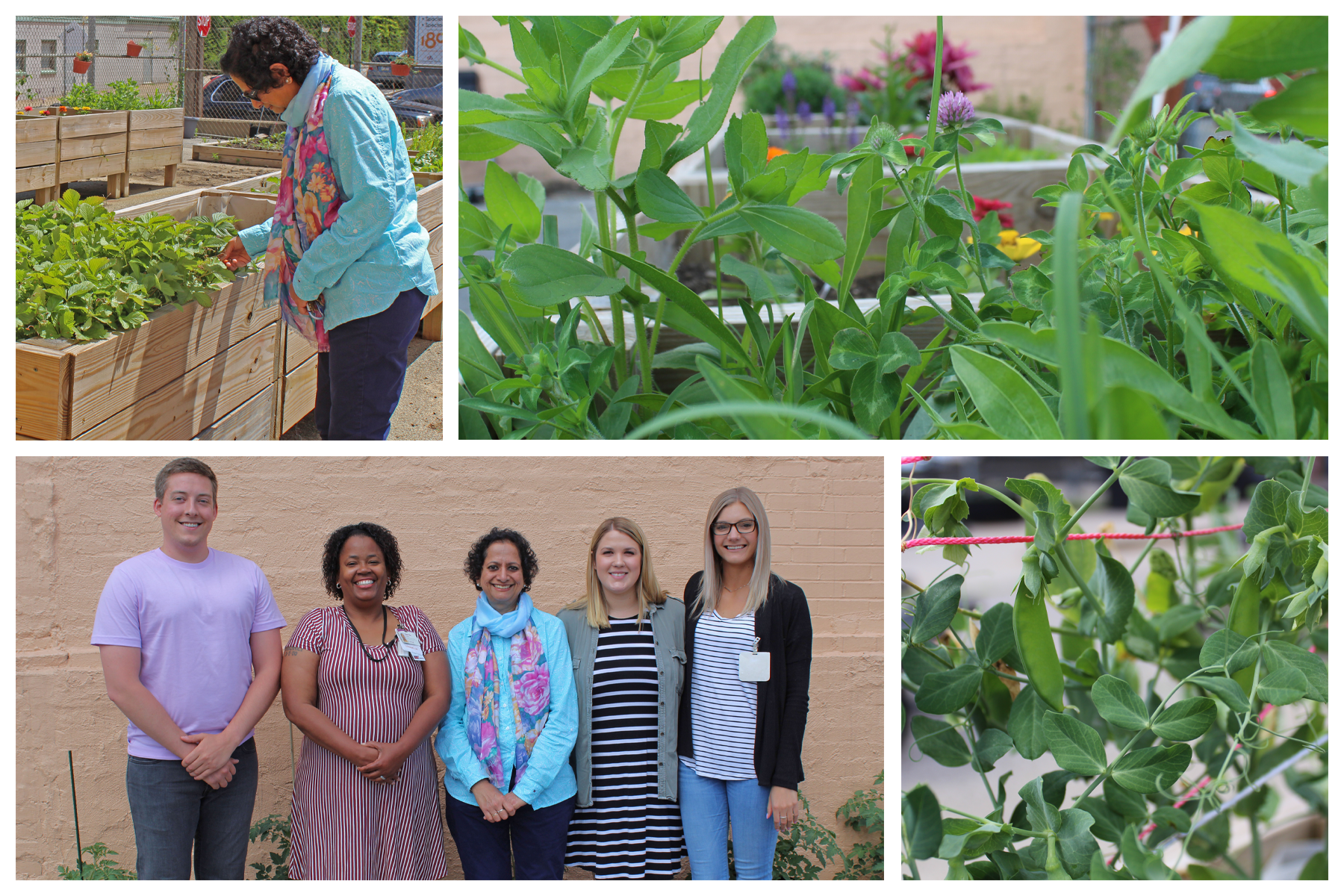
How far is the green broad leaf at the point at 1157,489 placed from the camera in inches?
15.9

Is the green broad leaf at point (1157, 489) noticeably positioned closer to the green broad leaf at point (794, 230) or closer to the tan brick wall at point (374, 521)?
the green broad leaf at point (794, 230)

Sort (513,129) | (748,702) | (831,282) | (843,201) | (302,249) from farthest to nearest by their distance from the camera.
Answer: (843,201) < (302,249) < (748,702) < (831,282) < (513,129)

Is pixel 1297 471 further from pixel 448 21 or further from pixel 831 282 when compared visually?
pixel 448 21

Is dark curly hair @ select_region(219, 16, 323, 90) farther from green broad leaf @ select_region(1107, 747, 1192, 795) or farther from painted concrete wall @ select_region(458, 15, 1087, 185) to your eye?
painted concrete wall @ select_region(458, 15, 1087, 185)

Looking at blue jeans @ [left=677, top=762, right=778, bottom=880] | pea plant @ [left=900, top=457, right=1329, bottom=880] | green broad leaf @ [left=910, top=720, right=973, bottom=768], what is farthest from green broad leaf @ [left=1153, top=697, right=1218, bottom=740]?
blue jeans @ [left=677, top=762, right=778, bottom=880]

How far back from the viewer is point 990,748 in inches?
20.5

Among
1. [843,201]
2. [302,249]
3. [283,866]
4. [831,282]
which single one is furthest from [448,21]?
[283,866]

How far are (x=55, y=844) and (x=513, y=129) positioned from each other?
4.55 ft

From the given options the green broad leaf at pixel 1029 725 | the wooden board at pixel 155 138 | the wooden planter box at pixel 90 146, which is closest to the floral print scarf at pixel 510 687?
the green broad leaf at pixel 1029 725

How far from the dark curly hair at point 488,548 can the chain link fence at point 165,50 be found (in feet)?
1.68

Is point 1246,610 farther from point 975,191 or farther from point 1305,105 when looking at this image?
point 975,191

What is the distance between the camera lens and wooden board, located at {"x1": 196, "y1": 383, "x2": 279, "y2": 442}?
4.63 feet

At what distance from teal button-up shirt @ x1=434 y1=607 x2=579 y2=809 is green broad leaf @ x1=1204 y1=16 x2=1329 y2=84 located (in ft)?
2.95

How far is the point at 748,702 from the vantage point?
98 centimetres
